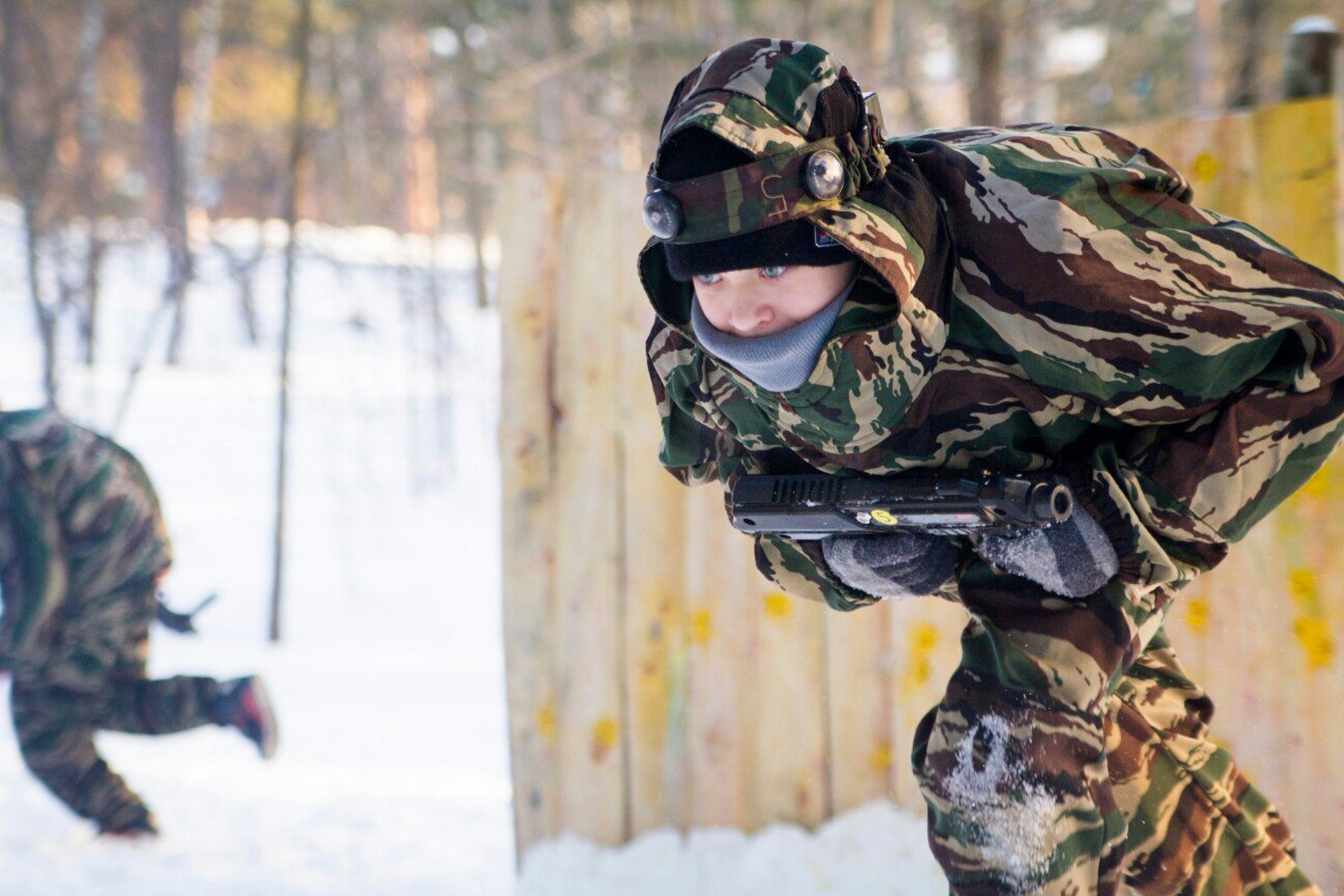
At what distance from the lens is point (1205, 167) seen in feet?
9.25

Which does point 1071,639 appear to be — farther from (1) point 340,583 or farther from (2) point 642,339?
(1) point 340,583

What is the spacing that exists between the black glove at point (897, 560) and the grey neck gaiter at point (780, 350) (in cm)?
34

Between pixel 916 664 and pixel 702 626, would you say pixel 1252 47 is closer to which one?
pixel 916 664

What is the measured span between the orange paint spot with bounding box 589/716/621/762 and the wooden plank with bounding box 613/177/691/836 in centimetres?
4

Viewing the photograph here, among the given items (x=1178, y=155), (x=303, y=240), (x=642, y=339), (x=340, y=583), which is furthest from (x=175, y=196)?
(x=1178, y=155)

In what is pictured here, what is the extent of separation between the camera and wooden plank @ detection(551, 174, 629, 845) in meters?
3.38

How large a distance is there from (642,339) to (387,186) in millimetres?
18581

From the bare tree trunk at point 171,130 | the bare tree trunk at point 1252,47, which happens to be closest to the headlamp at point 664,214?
the bare tree trunk at point 1252,47

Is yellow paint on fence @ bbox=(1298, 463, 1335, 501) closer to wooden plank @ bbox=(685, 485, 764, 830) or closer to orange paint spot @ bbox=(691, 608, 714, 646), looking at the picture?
wooden plank @ bbox=(685, 485, 764, 830)

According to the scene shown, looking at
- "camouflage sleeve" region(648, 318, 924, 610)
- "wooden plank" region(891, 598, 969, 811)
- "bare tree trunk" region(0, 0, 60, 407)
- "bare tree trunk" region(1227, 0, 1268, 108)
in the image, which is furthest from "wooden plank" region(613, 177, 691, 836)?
"bare tree trunk" region(0, 0, 60, 407)

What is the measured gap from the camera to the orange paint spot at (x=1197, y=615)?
9.41 feet

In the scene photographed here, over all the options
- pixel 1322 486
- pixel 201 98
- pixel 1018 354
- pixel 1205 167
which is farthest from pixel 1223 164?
pixel 201 98

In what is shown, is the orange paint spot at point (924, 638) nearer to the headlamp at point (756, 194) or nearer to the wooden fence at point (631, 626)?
the wooden fence at point (631, 626)

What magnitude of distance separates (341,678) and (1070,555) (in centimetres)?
452
